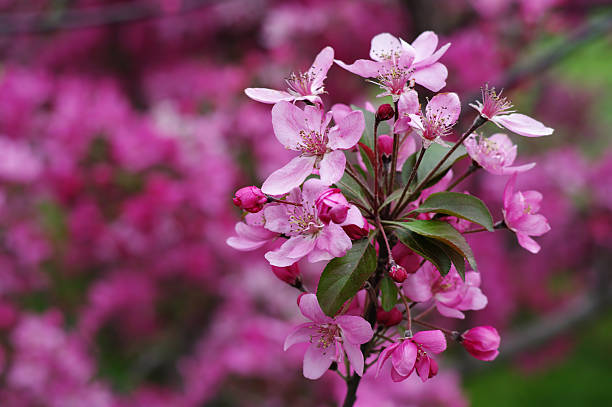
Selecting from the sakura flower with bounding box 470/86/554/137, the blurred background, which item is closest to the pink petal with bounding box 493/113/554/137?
the sakura flower with bounding box 470/86/554/137

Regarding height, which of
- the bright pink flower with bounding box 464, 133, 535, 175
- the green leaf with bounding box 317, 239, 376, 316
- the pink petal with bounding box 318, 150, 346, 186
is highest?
the pink petal with bounding box 318, 150, 346, 186

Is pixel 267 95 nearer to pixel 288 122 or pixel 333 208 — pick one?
pixel 288 122

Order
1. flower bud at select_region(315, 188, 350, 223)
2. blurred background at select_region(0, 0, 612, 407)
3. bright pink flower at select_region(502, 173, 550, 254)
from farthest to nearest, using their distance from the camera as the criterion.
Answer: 1. blurred background at select_region(0, 0, 612, 407)
2. bright pink flower at select_region(502, 173, 550, 254)
3. flower bud at select_region(315, 188, 350, 223)

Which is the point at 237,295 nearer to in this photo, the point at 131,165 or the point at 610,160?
the point at 131,165

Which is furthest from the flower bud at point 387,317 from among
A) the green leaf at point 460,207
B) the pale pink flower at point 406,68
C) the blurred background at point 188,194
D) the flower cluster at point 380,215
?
the blurred background at point 188,194

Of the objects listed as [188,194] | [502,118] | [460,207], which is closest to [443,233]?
[460,207]

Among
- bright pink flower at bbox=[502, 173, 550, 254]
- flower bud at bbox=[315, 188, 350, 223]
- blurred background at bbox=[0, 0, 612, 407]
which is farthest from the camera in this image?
blurred background at bbox=[0, 0, 612, 407]

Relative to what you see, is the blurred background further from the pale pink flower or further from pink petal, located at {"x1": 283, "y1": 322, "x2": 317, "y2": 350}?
the pale pink flower
